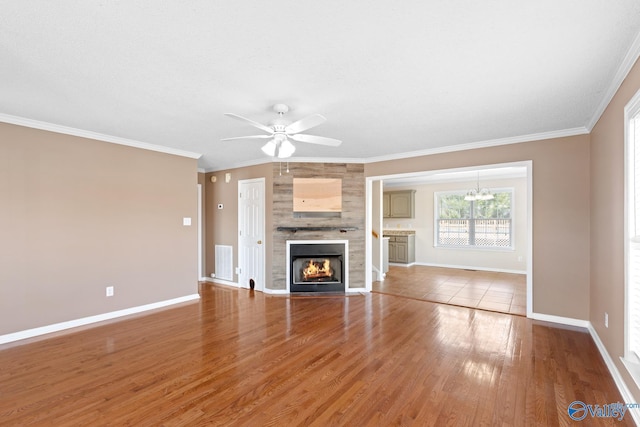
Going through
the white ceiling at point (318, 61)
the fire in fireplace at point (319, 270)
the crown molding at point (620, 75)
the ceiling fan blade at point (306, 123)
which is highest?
the white ceiling at point (318, 61)

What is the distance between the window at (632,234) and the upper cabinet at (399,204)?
21.5ft

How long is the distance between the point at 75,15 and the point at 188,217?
3.67 meters

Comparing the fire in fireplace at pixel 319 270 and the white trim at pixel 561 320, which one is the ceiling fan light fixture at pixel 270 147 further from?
Result: the white trim at pixel 561 320

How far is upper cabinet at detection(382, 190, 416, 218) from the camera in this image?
8.84 meters

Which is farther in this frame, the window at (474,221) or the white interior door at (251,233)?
the window at (474,221)

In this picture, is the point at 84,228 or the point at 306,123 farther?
the point at 84,228

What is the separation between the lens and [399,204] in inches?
354

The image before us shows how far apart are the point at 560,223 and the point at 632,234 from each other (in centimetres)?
181

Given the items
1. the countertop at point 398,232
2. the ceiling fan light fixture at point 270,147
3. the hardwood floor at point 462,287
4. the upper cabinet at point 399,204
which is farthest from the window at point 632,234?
the upper cabinet at point 399,204

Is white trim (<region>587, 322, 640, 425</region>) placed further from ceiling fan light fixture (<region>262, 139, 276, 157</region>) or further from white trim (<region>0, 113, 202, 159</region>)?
white trim (<region>0, 113, 202, 159</region>)

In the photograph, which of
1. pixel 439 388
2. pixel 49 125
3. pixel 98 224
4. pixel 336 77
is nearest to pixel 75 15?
pixel 336 77

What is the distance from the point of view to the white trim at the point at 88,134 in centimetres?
332

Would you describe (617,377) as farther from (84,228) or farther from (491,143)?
(84,228)

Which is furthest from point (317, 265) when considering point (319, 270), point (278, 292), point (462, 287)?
point (462, 287)
